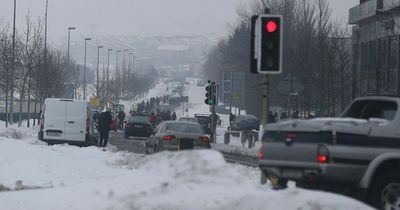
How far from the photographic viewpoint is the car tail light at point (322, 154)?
11.9 metres

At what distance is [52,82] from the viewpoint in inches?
2386

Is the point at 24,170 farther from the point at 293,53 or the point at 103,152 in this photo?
the point at 293,53

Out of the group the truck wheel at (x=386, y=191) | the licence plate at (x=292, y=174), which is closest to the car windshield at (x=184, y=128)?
the licence plate at (x=292, y=174)

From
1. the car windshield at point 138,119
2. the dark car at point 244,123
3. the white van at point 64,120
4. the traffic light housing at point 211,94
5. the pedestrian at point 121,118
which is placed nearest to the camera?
the white van at point 64,120

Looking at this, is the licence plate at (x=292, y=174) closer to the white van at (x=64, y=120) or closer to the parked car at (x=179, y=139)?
the parked car at (x=179, y=139)

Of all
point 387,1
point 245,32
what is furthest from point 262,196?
point 245,32

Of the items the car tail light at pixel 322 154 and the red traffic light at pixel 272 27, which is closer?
the car tail light at pixel 322 154

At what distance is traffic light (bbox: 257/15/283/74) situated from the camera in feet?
42.5

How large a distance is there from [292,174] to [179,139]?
13.8 meters

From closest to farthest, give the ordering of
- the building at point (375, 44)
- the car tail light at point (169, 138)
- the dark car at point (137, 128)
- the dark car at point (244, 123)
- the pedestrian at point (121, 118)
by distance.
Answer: the car tail light at point (169, 138) < the building at point (375, 44) < the dark car at point (137, 128) < the dark car at point (244, 123) < the pedestrian at point (121, 118)

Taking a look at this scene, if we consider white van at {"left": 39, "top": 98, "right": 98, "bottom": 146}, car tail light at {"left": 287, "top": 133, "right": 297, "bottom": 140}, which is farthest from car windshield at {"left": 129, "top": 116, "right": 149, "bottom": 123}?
car tail light at {"left": 287, "top": 133, "right": 297, "bottom": 140}

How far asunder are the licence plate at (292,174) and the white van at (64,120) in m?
22.4

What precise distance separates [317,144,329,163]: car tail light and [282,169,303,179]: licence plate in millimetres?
407

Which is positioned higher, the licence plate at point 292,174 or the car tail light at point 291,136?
the car tail light at point 291,136
